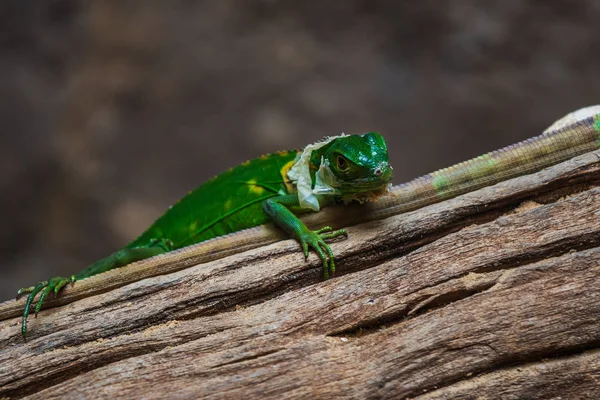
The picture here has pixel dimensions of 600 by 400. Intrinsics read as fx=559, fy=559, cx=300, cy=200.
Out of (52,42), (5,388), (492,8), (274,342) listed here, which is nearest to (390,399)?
(274,342)

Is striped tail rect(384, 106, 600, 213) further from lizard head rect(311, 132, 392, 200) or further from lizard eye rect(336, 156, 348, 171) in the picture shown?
lizard eye rect(336, 156, 348, 171)

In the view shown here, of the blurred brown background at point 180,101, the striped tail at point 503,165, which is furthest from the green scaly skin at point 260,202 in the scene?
the blurred brown background at point 180,101

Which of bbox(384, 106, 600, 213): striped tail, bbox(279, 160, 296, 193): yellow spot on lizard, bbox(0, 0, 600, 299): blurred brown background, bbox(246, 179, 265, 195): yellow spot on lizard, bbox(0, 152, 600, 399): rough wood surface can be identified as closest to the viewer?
bbox(0, 152, 600, 399): rough wood surface

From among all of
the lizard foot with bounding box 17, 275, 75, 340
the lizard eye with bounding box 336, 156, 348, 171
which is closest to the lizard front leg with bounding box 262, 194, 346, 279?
the lizard eye with bounding box 336, 156, 348, 171

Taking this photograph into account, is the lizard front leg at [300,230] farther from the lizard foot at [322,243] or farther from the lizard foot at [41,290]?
the lizard foot at [41,290]

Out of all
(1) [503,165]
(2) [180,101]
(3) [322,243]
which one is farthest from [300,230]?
(2) [180,101]
